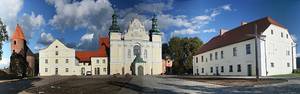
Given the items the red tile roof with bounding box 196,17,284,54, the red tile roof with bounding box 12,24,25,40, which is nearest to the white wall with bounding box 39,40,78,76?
the red tile roof with bounding box 12,24,25,40

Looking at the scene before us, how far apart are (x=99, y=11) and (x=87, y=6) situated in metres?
0.15

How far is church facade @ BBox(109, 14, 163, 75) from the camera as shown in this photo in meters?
5.76

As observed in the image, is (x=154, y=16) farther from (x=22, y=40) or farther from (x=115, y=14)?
(x=22, y=40)

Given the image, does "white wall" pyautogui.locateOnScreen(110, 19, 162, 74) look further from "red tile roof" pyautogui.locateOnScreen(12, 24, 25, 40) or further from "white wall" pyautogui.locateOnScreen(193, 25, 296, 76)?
"white wall" pyautogui.locateOnScreen(193, 25, 296, 76)

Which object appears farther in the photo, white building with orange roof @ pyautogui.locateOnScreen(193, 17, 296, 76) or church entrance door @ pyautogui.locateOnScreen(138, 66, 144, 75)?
white building with orange roof @ pyautogui.locateOnScreen(193, 17, 296, 76)

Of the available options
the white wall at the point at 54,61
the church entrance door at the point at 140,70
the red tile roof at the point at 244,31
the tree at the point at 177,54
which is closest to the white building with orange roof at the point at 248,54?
the red tile roof at the point at 244,31

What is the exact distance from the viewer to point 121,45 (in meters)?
6.55

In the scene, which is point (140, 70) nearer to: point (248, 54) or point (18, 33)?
point (18, 33)

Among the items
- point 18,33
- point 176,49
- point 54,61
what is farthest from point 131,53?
point 176,49

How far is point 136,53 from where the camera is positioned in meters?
5.81

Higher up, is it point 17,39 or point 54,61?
point 17,39

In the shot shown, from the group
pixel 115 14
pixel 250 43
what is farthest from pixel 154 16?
pixel 250 43

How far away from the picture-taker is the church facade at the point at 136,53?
18.9 feet

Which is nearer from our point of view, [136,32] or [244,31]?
[136,32]
